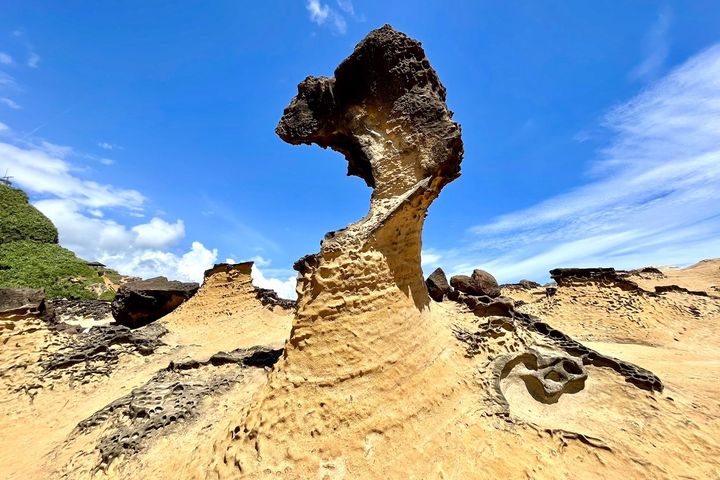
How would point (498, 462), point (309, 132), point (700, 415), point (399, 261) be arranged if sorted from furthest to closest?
1. point (309, 132)
2. point (399, 261)
3. point (700, 415)
4. point (498, 462)

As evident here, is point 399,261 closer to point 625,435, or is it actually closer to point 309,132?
point 309,132

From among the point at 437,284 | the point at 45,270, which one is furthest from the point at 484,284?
the point at 45,270

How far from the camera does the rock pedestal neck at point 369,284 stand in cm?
443

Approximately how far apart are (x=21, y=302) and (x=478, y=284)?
587 inches

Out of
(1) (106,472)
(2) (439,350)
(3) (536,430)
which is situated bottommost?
(1) (106,472)

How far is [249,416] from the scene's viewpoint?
4633 millimetres

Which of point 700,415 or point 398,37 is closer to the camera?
point 700,415

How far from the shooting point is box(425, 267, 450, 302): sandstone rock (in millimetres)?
13891

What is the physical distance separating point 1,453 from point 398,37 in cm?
912

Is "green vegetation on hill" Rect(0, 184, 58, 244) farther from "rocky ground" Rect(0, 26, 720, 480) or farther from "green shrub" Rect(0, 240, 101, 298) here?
"rocky ground" Rect(0, 26, 720, 480)

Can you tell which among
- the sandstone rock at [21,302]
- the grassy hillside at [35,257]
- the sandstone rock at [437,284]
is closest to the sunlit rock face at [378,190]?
the sandstone rock at [21,302]

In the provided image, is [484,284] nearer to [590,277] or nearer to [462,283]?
[462,283]

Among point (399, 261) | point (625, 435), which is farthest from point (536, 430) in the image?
point (399, 261)

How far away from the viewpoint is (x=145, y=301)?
13.2 m
